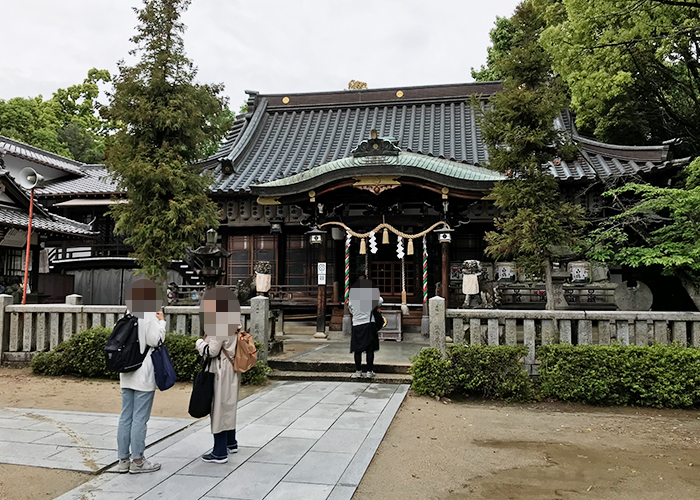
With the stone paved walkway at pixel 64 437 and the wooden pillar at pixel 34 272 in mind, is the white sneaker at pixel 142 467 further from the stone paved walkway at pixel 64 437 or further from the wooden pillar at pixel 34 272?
the wooden pillar at pixel 34 272

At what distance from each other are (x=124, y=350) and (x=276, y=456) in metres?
1.90

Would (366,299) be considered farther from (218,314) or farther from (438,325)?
(218,314)

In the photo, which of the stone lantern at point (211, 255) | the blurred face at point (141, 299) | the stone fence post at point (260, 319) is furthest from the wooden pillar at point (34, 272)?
the blurred face at point (141, 299)

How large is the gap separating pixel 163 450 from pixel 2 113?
1354 inches

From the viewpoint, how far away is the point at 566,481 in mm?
4480

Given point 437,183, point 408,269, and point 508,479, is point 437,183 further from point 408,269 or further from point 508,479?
point 508,479

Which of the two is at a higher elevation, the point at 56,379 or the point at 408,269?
the point at 408,269

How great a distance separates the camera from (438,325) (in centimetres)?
A: 830

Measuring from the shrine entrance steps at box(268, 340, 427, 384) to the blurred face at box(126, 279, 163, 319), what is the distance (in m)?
4.82

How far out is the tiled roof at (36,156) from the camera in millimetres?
22391

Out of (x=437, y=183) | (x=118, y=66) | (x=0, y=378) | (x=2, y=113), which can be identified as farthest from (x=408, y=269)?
(x=2, y=113)

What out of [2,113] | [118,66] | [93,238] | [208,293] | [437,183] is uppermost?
[2,113]

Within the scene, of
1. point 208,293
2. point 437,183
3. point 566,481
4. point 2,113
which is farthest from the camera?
point 2,113

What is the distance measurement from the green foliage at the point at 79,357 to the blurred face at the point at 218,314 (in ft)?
17.6
